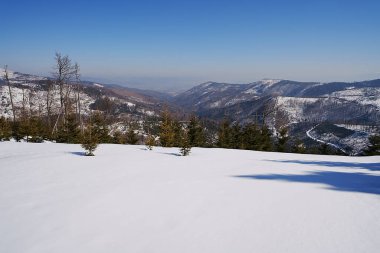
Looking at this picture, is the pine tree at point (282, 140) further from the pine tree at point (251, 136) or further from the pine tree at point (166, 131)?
the pine tree at point (166, 131)

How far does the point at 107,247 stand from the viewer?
5.43 meters

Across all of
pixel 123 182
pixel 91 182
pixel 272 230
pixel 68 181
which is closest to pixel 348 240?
pixel 272 230

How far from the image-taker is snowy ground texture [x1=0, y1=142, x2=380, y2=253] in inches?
217

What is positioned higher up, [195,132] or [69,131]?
[69,131]

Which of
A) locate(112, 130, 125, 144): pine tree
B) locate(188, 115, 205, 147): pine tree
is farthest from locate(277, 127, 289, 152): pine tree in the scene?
locate(112, 130, 125, 144): pine tree

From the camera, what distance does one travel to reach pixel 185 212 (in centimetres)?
726

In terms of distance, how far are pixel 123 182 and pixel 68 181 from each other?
219cm

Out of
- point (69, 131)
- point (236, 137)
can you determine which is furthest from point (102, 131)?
point (236, 137)

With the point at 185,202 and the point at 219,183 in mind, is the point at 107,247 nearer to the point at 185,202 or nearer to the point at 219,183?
the point at 185,202

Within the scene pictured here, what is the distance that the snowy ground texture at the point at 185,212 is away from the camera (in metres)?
5.51

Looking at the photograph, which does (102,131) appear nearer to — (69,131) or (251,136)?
(69,131)

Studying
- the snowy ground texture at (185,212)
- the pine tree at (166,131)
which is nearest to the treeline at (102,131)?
the pine tree at (166,131)

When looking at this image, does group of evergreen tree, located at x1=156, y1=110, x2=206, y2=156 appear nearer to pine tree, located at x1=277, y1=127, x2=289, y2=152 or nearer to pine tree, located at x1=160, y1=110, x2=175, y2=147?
pine tree, located at x1=160, y1=110, x2=175, y2=147

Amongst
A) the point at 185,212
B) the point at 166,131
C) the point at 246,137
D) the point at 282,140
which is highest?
the point at 185,212
